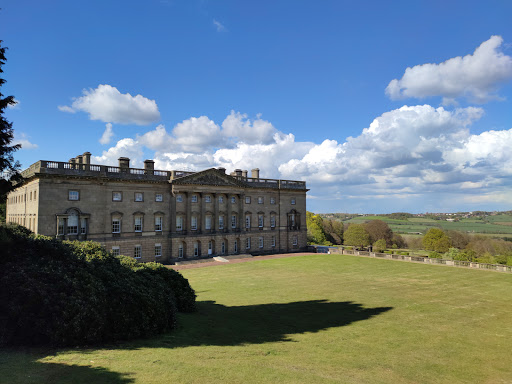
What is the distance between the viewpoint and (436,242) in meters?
76.0

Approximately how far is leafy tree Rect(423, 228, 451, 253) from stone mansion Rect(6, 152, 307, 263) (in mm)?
35276

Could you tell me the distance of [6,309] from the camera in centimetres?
1134

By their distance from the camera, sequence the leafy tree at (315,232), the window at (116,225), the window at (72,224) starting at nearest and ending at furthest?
the window at (72,224) → the window at (116,225) → the leafy tree at (315,232)

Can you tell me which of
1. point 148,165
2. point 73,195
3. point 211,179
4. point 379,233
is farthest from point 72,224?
point 379,233

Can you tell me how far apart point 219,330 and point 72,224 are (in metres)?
30.7

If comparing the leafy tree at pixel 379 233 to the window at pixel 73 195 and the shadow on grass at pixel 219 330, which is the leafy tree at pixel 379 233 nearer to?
the shadow on grass at pixel 219 330

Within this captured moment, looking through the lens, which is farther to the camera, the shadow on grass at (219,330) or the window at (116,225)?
the window at (116,225)

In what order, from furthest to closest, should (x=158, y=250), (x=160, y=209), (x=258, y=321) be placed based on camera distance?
(x=160, y=209), (x=158, y=250), (x=258, y=321)

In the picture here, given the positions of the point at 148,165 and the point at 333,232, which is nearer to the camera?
the point at 148,165

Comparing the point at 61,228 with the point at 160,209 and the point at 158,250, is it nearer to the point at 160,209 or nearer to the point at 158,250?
the point at 160,209

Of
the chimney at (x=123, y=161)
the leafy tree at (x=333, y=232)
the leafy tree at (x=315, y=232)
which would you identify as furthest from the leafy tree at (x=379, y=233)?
the chimney at (x=123, y=161)

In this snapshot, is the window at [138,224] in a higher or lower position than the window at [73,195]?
lower

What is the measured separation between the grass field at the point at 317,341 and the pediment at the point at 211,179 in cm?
2097

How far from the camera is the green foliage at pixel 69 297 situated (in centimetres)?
1139
